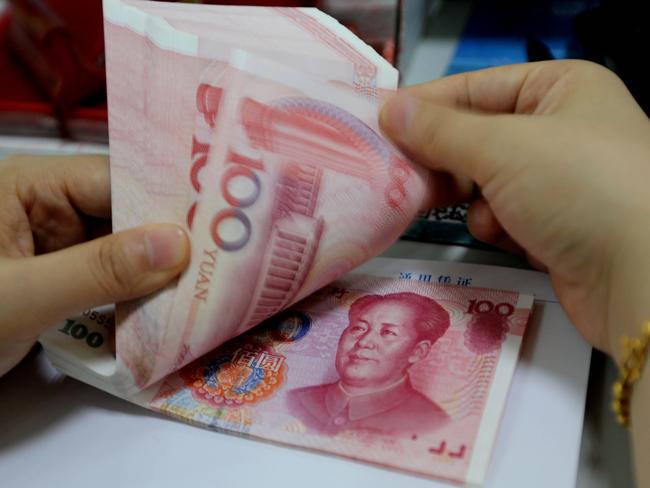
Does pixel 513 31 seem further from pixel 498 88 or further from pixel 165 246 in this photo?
pixel 165 246

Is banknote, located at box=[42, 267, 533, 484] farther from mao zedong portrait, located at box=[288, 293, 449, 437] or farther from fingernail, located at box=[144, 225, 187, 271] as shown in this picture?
fingernail, located at box=[144, 225, 187, 271]

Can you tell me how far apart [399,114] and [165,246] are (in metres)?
0.22

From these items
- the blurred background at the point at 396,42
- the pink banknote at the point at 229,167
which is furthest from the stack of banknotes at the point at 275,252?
the blurred background at the point at 396,42

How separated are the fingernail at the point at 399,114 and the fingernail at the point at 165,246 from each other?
20cm

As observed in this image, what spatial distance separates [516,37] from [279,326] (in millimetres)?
655

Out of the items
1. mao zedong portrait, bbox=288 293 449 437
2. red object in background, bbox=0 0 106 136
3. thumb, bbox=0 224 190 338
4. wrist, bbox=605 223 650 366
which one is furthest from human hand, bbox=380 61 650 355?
red object in background, bbox=0 0 106 136

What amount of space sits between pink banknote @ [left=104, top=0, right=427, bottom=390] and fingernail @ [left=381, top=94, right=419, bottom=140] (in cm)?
1

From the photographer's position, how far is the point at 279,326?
1.94 ft

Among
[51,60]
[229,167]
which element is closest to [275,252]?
[229,167]

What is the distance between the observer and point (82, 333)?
0.58 meters

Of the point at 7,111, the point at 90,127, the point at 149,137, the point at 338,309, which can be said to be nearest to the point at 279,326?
the point at 338,309

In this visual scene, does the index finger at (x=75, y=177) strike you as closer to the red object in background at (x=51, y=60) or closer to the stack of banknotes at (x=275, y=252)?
the stack of banknotes at (x=275, y=252)

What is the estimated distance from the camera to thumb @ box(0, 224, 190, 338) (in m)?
0.49

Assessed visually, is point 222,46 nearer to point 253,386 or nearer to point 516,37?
point 253,386
